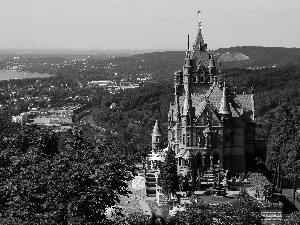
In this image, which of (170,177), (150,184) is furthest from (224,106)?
(150,184)

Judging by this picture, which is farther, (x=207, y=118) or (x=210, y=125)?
(x=210, y=125)

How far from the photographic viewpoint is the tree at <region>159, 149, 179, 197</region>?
59.6 m

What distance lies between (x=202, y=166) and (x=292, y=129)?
11.5 m

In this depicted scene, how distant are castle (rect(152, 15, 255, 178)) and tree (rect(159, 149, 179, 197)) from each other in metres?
3.89

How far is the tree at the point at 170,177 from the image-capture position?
59.6 meters

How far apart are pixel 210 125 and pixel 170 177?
323 inches

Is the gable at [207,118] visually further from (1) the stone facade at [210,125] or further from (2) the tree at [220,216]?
(2) the tree at [220,216]

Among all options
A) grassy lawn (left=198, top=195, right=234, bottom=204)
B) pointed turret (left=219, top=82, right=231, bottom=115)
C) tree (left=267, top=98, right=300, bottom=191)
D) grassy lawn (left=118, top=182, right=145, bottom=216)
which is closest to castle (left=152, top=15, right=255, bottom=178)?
pointed turret (left=219, top=82, right=231, bottom=115)

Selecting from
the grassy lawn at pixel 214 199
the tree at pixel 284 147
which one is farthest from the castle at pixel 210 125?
the grassy lawn at pixel 214 199

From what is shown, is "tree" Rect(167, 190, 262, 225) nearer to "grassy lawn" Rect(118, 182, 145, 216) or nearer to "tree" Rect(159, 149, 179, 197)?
"grassy lawn" Rect(118, 182, 145, 216)

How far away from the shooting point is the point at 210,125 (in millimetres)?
64375

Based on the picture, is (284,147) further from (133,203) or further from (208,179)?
(133,203)

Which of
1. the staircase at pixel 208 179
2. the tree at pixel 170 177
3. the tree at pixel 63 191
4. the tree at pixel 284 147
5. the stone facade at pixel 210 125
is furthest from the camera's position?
the stone facade at pixel 210 125

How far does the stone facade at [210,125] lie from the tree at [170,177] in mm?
3911
